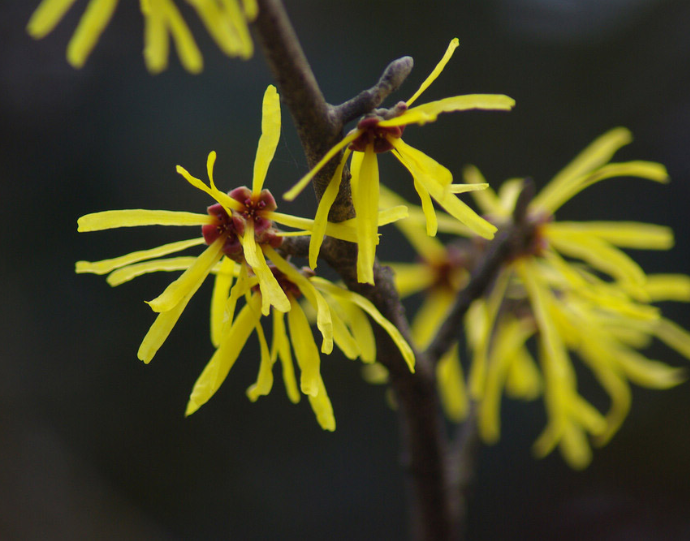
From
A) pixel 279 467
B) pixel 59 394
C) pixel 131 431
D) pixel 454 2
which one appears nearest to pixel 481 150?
pixel 454 2

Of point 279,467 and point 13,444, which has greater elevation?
point 279,467

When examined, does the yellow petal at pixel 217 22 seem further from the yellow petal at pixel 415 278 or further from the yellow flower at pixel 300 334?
the yellow petal at pixel 415 278

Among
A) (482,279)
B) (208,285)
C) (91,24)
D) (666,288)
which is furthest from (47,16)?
(208,285)

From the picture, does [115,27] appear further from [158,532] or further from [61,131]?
[158,532]

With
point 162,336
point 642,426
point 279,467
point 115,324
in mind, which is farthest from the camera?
point 642,426

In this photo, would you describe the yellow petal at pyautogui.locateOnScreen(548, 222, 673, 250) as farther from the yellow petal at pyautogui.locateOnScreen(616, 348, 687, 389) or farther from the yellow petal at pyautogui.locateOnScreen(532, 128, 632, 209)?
the yellow petal at pyautogui.locateOnScreen(616, 348, 687, 389)

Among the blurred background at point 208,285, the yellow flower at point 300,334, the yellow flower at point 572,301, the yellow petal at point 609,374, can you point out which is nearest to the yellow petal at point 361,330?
the yellow flower at point 300,334
